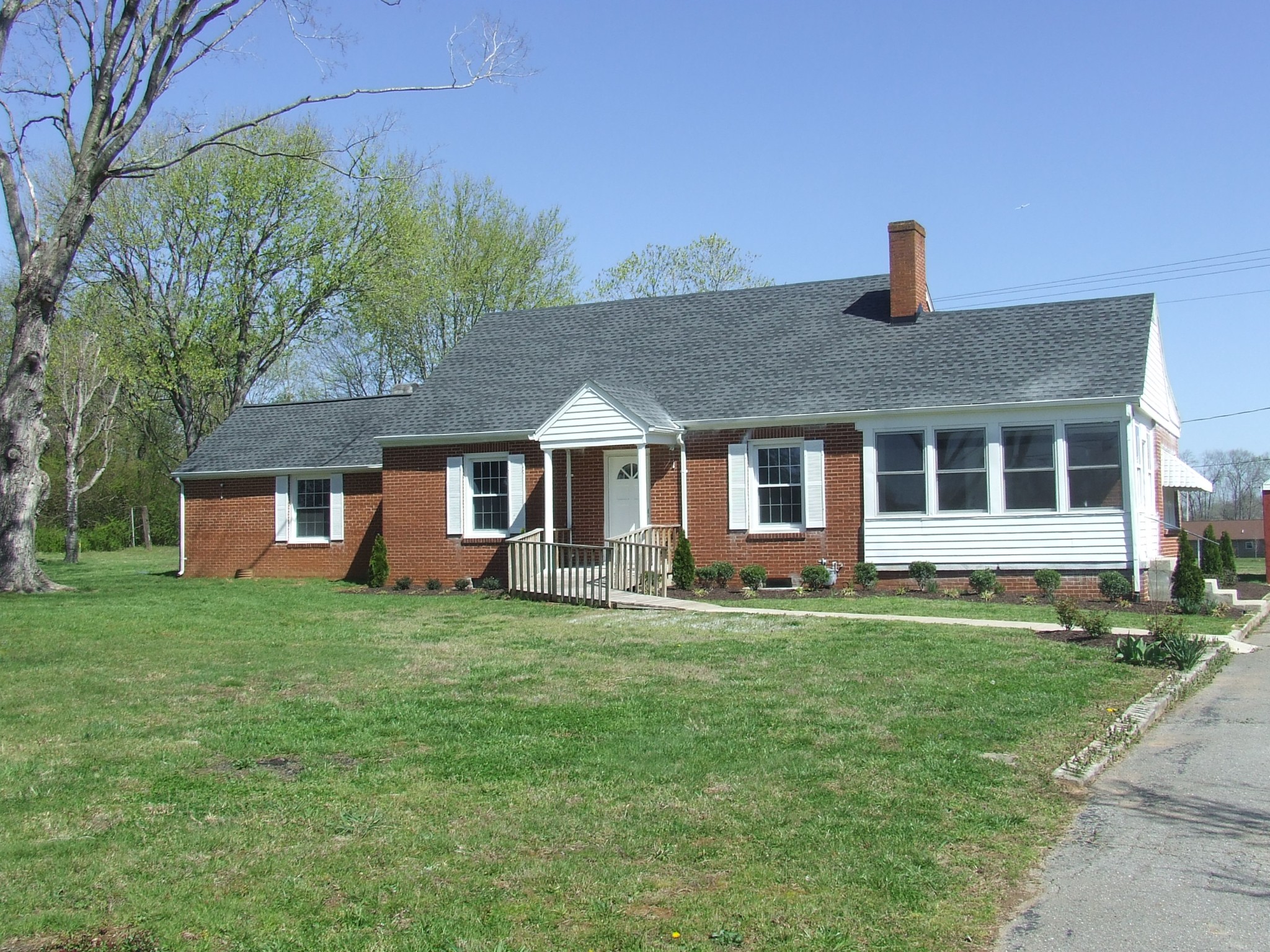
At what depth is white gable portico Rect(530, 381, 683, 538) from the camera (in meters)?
20.5

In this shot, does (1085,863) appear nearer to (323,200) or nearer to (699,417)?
(699,417)

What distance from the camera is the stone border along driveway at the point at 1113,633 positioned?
7.70 m

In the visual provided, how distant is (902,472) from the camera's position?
20375 millimetres

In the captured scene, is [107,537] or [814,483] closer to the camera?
[814,483]

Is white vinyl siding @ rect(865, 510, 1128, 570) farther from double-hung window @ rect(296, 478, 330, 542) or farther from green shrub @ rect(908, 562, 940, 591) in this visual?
double-hung window @ rect(296, 478, 330, 542)

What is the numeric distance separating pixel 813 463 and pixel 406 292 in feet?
72.8

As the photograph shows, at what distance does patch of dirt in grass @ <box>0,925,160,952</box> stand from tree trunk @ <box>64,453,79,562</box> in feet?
105

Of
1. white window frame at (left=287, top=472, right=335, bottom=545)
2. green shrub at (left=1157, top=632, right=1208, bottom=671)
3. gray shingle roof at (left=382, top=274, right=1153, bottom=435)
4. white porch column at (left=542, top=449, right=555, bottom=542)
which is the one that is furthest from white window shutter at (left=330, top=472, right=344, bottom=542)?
green shrub at (left=1157, top=632, right=1208, bottom=671)

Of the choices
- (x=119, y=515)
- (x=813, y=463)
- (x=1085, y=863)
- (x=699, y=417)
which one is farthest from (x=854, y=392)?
(x=119, y=515)

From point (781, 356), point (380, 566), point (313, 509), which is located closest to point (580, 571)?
point (380, 566)

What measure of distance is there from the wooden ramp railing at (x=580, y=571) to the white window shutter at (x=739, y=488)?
5.48 ft

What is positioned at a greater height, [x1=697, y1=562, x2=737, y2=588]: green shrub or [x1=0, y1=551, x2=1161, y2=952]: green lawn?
[x1=697, y1=562, x2=737, y2=588]: green shrub

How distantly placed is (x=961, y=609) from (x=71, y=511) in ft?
90.9

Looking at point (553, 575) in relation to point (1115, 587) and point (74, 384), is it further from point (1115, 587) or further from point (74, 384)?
point (74, 384)
